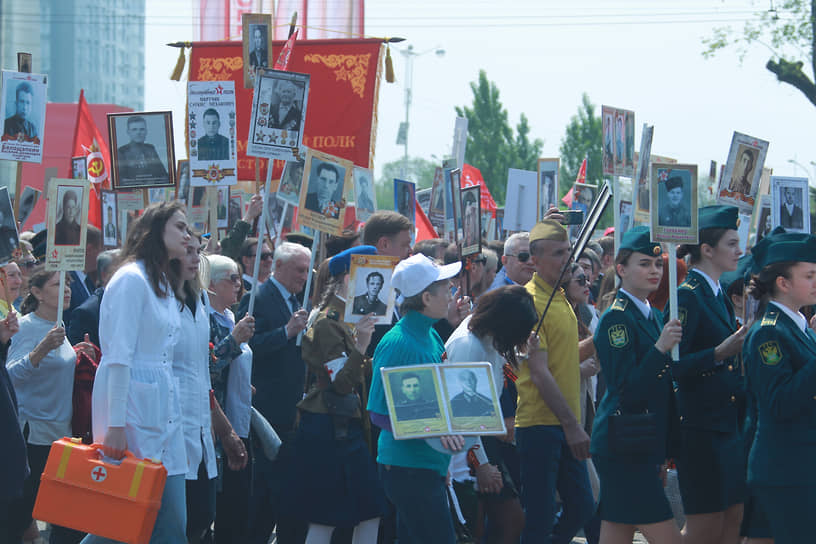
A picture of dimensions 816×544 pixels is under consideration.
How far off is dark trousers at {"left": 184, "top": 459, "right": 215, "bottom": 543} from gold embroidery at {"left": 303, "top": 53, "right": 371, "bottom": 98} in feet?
27.8

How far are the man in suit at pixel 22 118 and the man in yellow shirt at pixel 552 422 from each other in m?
4.82

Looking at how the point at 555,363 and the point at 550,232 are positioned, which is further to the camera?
the point at 550,232

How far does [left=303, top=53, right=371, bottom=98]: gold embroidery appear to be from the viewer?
12875 mm

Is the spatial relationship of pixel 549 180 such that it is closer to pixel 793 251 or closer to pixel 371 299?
pixel 371 299

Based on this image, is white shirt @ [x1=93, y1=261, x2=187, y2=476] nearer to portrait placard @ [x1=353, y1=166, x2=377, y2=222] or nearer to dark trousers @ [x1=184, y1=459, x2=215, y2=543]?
dark trousers @ [x1=184, y1=459, x2=215, y2=543]

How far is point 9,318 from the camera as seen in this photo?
5.17 meters

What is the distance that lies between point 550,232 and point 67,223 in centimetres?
271

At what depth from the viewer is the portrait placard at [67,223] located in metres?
5.71

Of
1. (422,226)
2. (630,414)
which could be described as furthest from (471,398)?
(422,226)

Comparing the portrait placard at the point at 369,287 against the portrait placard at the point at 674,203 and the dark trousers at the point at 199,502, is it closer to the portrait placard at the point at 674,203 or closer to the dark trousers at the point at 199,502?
the dark trousers at the point at 199,502

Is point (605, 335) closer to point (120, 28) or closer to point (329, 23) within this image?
point (329, 23)

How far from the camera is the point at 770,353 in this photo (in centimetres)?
456

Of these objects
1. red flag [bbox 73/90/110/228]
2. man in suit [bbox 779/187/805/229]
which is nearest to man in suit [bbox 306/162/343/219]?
man in suit [bbox 779/187/805/229]

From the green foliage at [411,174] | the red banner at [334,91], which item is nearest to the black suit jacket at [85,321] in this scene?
the red banner at [334,91]
